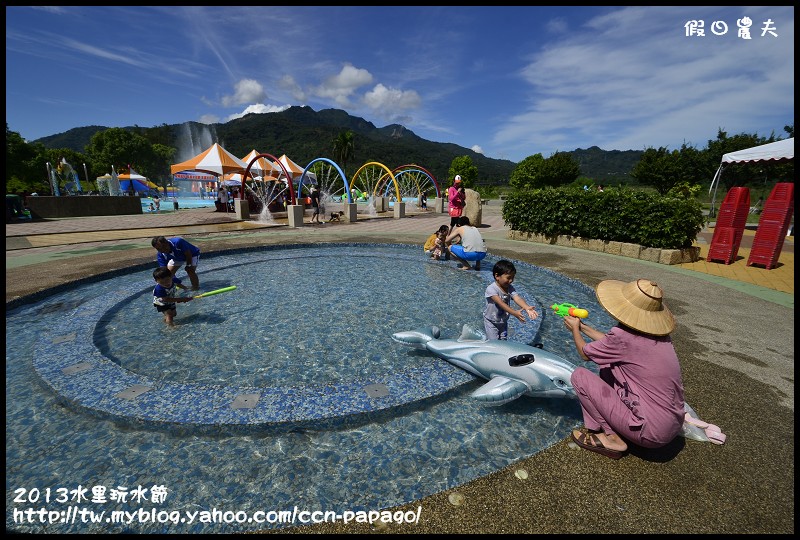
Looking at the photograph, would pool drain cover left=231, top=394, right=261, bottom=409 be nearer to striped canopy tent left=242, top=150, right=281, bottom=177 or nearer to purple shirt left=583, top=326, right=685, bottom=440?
purple shirt left=583, top=326, right=685, bottom=440

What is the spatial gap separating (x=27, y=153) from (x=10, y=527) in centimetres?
6796

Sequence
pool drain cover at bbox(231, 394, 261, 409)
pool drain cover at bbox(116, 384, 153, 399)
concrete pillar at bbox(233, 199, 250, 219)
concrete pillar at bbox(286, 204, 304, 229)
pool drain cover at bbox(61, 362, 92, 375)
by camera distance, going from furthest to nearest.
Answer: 1. concrete pillar at bbox(233, 199, 250, 219)
2. concrete pillar at bbox(286, 204, 304, 229)
3. pool drain cover at bbox(61, 362, 92, 375)
4. pool drain cover at bbox(116, 384, 153, 399)
5. pool drain cover at bbox(231, 394, 261, 409)

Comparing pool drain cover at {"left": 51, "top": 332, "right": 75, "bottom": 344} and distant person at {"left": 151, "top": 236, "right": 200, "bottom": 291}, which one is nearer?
pool drain cover at {"left": 51, "top": 332, "right": 75, "bottom": 344}

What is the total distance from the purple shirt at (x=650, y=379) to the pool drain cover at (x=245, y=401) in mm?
3772

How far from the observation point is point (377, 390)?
4305 millimetres

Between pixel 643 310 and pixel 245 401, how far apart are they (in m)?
4.18

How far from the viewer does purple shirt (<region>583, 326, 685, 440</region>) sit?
3150 mm

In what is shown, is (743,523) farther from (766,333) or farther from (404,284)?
(404,284)

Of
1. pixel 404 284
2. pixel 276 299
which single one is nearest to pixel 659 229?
pixel 404 284

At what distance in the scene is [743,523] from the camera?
287 centimetres

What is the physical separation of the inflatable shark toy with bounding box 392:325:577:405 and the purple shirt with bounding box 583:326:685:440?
67cm

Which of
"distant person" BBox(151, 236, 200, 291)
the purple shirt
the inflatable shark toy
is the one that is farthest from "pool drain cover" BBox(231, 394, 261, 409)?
"distant person" BBox(151, 236, 200, 291)

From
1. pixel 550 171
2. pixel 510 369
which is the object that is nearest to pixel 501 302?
pixel 510 369

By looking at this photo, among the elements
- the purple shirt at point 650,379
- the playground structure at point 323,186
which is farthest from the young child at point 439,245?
the playground structure at point 323,186
